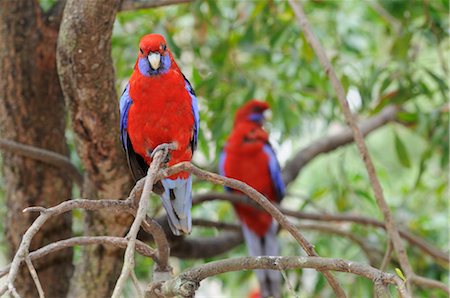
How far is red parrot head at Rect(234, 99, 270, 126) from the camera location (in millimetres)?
4109

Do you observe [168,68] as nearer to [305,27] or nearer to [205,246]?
[305,27]

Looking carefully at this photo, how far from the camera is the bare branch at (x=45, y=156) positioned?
2.62 meters

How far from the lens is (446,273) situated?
12.6ft

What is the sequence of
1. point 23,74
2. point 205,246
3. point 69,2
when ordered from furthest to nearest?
point 205,246 → point 23,74 → point 69,2

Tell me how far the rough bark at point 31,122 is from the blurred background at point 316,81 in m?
0.14

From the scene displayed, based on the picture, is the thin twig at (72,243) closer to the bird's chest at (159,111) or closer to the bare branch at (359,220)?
the bird's chest at (159,111)

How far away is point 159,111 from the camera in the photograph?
2.24 m

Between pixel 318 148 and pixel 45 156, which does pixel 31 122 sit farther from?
pixel 318 148

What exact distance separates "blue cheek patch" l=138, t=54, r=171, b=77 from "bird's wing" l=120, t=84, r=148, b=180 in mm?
88

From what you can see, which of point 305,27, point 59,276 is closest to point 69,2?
point 305,27

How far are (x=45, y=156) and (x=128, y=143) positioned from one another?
0.50 metres

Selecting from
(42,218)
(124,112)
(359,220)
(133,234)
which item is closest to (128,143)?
(124,112)

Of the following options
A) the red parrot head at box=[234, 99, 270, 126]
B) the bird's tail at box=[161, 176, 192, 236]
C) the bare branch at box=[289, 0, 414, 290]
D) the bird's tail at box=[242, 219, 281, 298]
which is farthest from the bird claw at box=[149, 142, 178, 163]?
the red parrot head at box=[234, 99, 270, 126]

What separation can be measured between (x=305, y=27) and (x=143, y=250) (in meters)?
1.16
